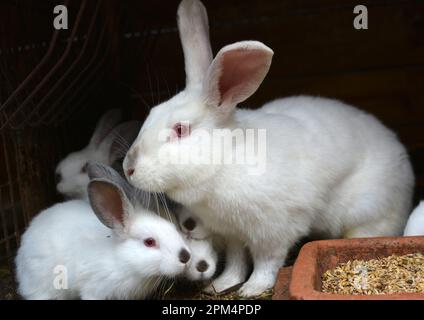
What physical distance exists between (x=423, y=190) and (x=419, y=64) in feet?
2.57

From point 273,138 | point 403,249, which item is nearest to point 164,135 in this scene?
point 273,138

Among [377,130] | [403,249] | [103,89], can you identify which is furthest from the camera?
[103,89]

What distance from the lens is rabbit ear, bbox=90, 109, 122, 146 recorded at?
358 centimetres

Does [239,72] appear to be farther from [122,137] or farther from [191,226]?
[122,137]

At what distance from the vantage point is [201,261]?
105 inches

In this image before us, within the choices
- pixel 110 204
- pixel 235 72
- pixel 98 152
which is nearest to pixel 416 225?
pixel 235 72

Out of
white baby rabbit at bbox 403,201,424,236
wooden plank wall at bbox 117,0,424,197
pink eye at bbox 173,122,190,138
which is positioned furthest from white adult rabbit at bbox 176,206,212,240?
wooden plank wall at bbox 117,0,424,197

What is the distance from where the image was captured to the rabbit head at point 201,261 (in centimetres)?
Answer: 264

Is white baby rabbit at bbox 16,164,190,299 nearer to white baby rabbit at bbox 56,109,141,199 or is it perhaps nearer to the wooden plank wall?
white baby rabbit at bbox 56,109,141,199

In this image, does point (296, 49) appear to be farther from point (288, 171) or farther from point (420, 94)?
point (288, 171)

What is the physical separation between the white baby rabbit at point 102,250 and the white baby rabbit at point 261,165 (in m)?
0.19

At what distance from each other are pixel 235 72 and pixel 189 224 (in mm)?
764

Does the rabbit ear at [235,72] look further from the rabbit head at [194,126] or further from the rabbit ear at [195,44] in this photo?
the rabbit ear at [195,44]
